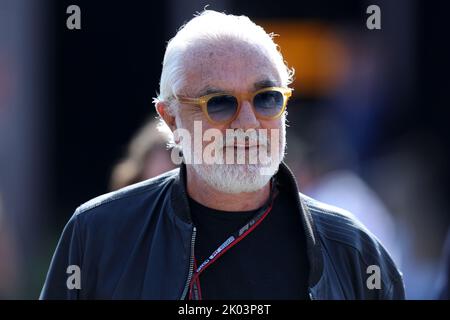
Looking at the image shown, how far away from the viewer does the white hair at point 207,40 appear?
331 centimetres

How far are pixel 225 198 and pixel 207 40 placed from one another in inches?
22.5

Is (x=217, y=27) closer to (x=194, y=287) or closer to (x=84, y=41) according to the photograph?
(x=194, y=287)

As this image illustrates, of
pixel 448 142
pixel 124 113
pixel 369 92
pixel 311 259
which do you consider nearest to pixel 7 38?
pixel 124 113

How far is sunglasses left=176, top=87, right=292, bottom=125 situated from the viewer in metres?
3.21

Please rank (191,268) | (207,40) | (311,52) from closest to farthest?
1. (191,268)
2. (207,40)
3. (311,52)

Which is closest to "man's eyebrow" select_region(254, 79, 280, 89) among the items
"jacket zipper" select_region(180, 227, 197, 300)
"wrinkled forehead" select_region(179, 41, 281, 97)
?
"wrinkled forehead" select_region(179, 41, 281, 97)

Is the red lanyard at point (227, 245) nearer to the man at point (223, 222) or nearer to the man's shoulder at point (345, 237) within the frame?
the man at point (223, 222)

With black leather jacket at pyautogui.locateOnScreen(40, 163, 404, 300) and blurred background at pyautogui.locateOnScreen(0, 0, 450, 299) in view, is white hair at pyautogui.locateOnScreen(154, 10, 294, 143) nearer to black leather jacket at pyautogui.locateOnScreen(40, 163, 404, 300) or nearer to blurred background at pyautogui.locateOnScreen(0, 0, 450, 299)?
black leather jacket at pyautogui.locateOnScreen(40, 163, 404, 300)

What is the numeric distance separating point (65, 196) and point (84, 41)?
139 centimetres

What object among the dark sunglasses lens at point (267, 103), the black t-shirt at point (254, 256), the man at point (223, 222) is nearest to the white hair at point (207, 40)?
the man at point (223, 222)

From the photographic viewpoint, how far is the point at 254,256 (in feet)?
10.3

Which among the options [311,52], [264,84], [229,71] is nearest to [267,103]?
[264,84]

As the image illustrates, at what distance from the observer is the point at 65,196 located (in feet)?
26.8

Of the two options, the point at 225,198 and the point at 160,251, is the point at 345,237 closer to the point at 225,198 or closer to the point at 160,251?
the point at 225,198
